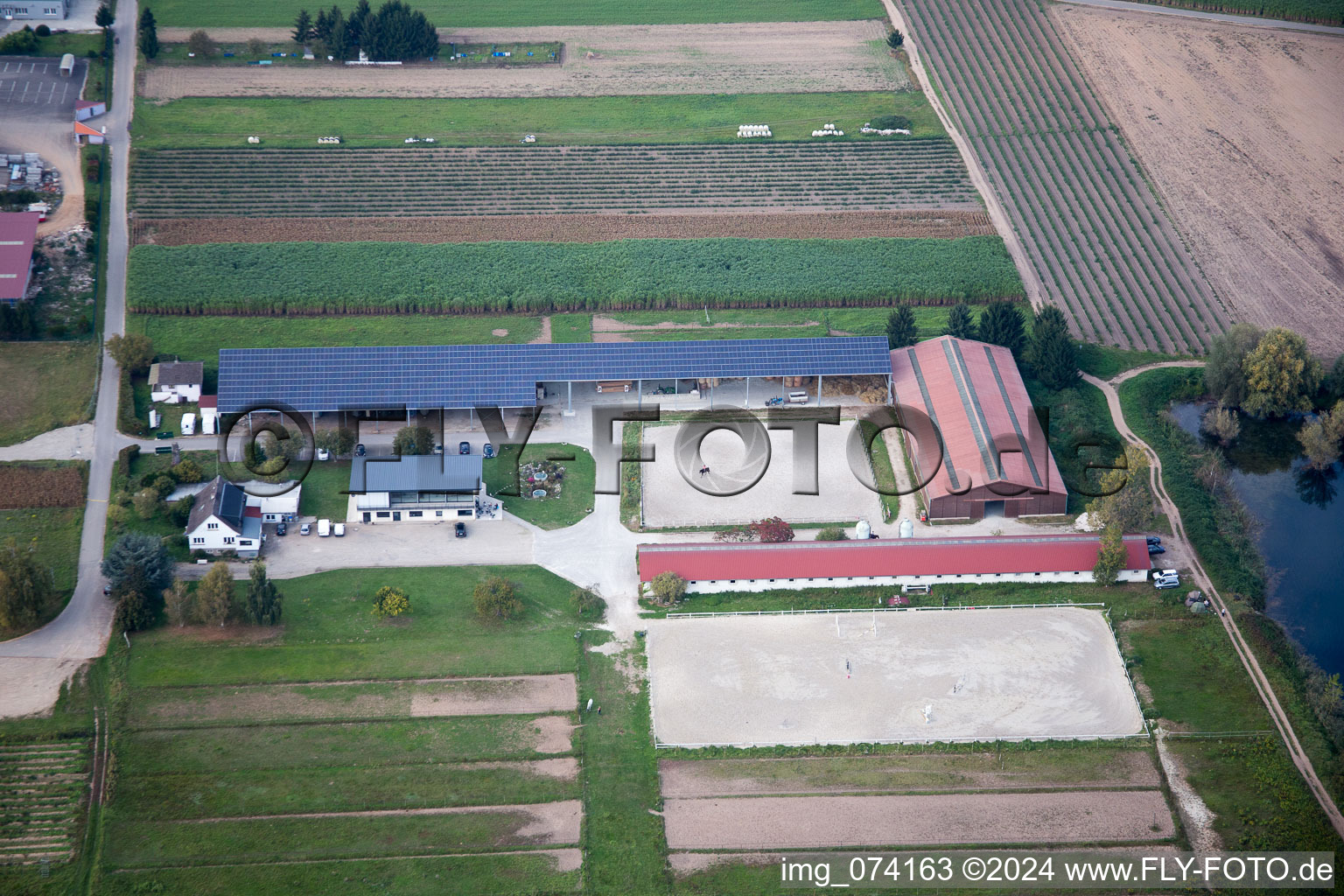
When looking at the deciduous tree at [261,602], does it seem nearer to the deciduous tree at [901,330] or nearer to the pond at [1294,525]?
the deciduous tree at [901,330]

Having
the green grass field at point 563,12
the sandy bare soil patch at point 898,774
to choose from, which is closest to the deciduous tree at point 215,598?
the sandy bare soil patch at point 898,774

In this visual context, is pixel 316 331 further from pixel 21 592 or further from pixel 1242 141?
pixel 1242 141

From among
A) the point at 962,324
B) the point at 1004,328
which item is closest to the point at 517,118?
the point at 962,324

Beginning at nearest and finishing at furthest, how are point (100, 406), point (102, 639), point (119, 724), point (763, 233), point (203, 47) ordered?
point (119, 724) < point (102, 639) < point (100, 406) < point (763, 233) < point (203, 47)

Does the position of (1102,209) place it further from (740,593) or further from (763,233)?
(740,593)

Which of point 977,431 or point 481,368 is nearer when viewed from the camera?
point 977,431

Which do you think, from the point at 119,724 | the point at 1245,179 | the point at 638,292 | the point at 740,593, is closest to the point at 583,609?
the point at 740,593

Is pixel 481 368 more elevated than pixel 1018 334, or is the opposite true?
pixel 1018 334
